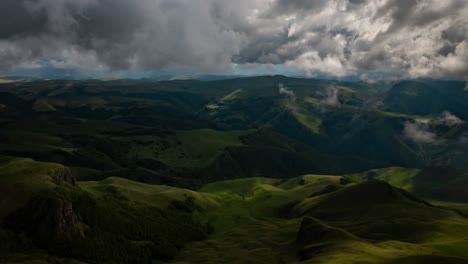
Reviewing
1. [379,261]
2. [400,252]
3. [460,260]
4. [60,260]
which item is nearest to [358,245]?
[400,252]

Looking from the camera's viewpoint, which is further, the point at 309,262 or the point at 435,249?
the point at 435,249

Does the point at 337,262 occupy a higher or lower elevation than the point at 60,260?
higher

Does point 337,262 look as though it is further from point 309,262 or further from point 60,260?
point 60,260

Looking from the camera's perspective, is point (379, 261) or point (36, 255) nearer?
point (379, 261)

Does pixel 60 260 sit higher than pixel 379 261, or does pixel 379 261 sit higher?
pixel 379 261

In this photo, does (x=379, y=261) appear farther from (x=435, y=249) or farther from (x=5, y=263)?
(x=5, y=263)

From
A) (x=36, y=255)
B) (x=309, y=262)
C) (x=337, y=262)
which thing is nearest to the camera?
(x=337, y=262)

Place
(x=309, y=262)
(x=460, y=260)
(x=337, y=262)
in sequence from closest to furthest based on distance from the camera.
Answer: (x=460, y=260)
(x=337, y=262)
(x=309, y=262)

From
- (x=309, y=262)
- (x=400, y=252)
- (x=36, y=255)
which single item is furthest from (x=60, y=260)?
(x=400, y=252)
